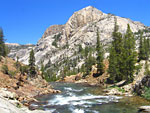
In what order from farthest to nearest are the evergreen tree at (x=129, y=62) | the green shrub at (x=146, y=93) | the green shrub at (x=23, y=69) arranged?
the green shrub at (x=23, y=69) → the evergreen tree at (x=129, y=62) → the green shrub at (x=146, y=93)

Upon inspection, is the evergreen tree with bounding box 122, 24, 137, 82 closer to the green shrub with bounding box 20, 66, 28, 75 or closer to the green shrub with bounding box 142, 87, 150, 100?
the green shrub with bounding box 142, 87, 150, 100

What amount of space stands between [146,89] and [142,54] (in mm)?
40610

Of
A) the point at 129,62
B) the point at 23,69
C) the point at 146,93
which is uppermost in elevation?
the point at 129,62

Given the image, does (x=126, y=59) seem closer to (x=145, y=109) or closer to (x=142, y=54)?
(x=142, y=54)

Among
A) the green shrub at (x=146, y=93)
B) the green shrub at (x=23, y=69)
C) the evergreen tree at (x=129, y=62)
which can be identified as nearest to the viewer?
the green shrub at (x=146, y=93)

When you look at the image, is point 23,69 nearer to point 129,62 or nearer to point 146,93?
point 129,62

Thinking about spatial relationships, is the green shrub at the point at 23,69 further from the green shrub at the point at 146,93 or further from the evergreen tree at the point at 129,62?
the green shrub at the point at 146,93

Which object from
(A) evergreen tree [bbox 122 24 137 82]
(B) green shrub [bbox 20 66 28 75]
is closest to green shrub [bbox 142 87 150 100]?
(A) evergreen tree [bbox 122 24 137 82]

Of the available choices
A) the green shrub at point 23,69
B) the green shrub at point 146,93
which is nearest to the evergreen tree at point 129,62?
the green shrub at point 146,93

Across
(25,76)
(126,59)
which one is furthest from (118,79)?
(25,76)

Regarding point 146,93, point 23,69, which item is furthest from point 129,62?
point 23,69

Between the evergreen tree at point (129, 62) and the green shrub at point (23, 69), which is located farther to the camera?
the green shrub at point (23, 69)

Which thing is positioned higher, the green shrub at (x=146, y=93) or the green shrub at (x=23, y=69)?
the green shrub at (x=23, y=69)

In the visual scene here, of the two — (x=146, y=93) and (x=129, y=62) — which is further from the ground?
(x=129, y=62)
